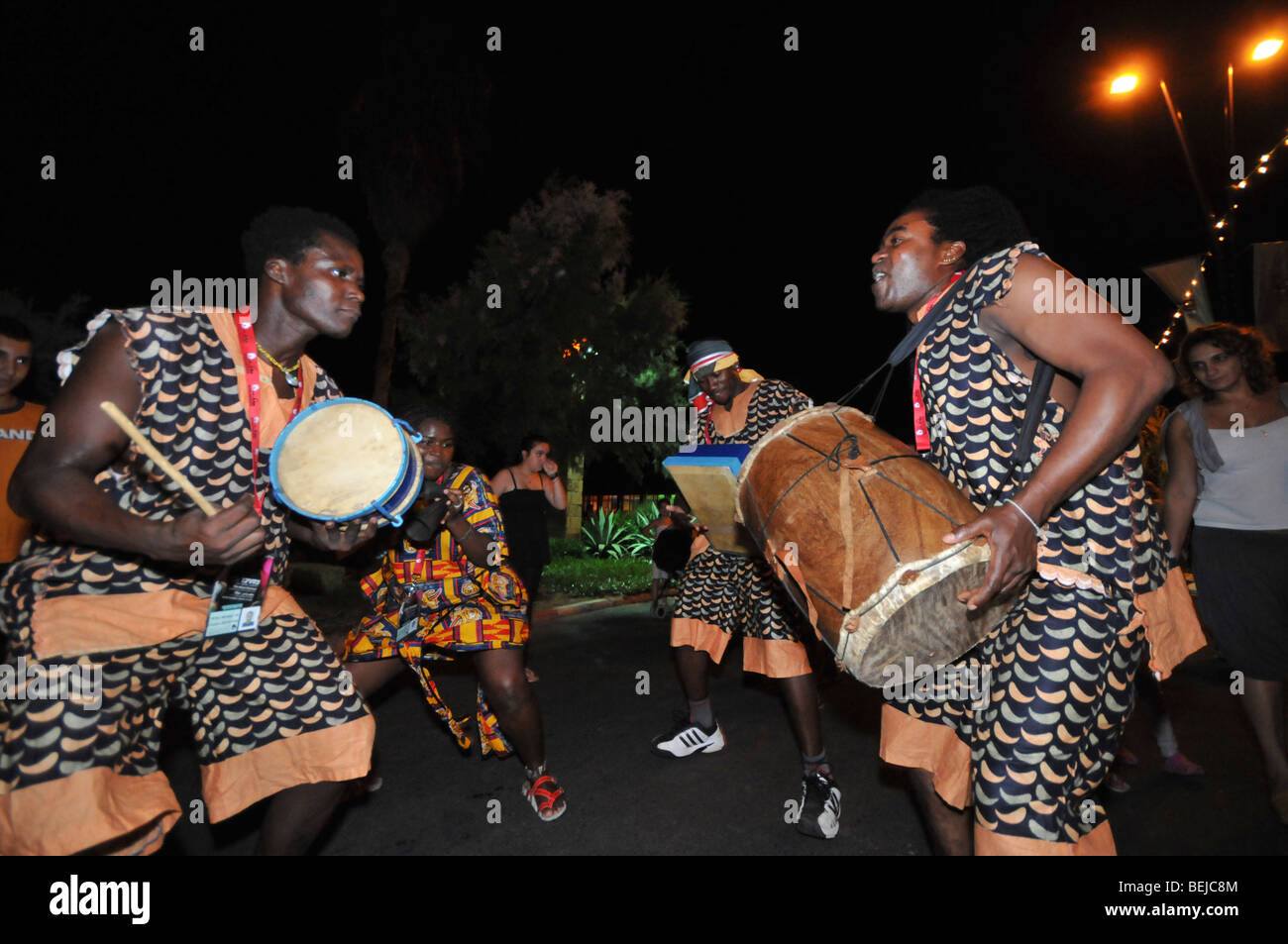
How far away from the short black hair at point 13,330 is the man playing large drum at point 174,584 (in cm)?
247

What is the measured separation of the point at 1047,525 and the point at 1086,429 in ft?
1.35

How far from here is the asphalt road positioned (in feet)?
10.4

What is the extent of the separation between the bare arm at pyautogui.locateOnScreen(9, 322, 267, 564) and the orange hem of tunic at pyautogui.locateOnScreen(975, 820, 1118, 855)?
2080mm

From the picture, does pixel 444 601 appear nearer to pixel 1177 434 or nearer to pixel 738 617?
pixel 738 617

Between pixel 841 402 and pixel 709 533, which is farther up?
pixel 841 402

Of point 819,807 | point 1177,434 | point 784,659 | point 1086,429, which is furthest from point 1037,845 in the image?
point 1177,434

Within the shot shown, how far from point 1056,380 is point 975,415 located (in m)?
0.23

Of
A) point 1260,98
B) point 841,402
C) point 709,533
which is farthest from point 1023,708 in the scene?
point 1260,98

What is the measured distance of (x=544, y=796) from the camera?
3.44 metres

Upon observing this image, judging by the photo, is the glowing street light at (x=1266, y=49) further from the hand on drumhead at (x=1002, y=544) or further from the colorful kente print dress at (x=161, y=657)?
the colorful kente print dress at (x=161, y=657)

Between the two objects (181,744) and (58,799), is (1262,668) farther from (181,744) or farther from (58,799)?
(181,744)

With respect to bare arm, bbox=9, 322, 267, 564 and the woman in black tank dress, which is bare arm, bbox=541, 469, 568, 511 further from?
bare arm, bbox=9, 322, 267, 564

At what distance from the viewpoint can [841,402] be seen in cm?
218

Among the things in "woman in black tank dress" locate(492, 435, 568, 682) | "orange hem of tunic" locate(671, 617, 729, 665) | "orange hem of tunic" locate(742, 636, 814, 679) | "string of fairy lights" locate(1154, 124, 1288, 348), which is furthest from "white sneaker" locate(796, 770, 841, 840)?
"string of fairy lights" locate(1154, 124, 1288, 348)
